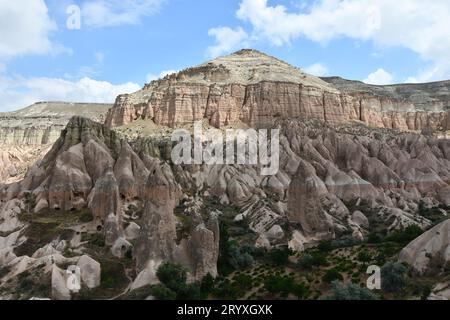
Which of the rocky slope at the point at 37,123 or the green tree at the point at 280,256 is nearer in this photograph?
the green tree at the point at 280,256

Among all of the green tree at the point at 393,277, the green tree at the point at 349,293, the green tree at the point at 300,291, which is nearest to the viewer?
the green tree at the point at 349,293

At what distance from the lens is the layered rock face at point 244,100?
92.5 m

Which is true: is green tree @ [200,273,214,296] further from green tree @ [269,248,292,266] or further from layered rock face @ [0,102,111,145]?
layered rock face @ [0,102,111,145]

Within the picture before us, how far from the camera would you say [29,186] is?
44.7 metres

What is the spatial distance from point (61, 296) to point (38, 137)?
127070 mm

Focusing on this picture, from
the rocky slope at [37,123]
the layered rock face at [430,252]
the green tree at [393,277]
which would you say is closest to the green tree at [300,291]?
the green tree at [393,277]

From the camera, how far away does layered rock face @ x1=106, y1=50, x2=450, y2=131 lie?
92.5 metres

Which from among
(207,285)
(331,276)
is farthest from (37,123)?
(331,276)

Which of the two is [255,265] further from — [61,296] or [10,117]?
[10,117]

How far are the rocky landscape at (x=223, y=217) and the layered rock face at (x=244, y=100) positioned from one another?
192 centimetres

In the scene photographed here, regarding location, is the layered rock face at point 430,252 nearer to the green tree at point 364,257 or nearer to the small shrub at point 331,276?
the green tree at point 364,257

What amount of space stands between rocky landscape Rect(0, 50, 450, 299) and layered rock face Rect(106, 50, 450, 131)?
1.92 meters

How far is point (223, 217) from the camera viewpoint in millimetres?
48500
